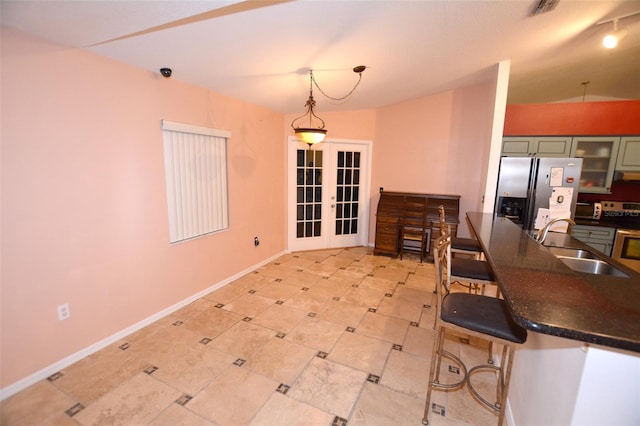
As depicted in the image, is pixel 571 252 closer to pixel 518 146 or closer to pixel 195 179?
pixel 518 146

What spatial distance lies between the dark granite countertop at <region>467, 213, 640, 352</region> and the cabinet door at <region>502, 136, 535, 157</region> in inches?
112

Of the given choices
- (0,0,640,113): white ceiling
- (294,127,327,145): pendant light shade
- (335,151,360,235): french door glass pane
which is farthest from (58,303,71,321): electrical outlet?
(335,151,360,235): french door glass pane

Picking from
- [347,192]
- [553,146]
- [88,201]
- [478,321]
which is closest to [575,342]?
[478,321]

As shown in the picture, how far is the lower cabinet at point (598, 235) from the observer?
3881 mm

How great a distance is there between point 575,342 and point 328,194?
4.27 m

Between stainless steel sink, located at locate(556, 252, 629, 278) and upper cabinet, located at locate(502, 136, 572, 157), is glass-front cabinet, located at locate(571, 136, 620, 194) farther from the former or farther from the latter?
stainless steel sink, located at locate(556, 252, 629, 278)

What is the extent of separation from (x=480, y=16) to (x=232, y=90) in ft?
8.38

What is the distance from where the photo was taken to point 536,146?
4.08 meters

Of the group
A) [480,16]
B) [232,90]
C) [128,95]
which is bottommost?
[128,95]

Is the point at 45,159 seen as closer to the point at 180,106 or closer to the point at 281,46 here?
the point at 180,106

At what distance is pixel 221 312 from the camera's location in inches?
118

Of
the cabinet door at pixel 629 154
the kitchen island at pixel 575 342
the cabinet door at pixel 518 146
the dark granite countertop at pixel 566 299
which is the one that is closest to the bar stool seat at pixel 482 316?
the kitchen island at pixel 575 342

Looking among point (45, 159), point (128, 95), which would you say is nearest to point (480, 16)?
point (128, 95)

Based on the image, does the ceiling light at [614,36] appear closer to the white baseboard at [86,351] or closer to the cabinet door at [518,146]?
the cabinet door at [518,146]
